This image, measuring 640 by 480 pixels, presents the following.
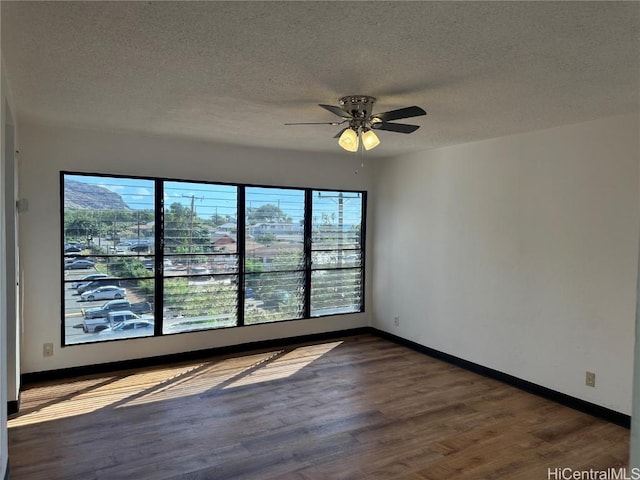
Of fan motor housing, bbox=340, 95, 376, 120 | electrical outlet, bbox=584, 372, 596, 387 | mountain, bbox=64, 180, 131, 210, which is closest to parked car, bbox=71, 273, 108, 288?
mountain, bbox=64, 180, 131, 210

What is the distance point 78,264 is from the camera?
4.48 meters

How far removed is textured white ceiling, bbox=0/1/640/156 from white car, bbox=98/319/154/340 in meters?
2.12

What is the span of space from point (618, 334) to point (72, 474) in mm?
3980

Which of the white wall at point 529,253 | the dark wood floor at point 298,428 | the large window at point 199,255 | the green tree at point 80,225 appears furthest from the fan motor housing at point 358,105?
the green tree at point 80,225

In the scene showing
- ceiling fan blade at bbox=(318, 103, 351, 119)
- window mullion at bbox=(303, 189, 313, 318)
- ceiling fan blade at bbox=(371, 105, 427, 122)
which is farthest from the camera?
window mullion at bbox=(303, 189, 313, 318)

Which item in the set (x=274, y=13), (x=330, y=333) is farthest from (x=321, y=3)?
(x=330, y=333)

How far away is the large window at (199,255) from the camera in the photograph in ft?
14.9

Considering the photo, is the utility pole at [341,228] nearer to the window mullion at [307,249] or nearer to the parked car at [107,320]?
the window mullion at [307,249]

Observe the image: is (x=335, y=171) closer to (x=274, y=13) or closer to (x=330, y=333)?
(x=330, y=333)

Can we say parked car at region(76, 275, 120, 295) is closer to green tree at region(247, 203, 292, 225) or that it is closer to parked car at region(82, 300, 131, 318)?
parked car at region(82, 300, 131, 318)

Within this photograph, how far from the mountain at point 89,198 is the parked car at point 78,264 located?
0.53 m

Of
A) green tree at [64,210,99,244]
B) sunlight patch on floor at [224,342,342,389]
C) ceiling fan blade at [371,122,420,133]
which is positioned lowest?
sunlight patch on floor at [224,342,342,389]

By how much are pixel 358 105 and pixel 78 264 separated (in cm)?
323

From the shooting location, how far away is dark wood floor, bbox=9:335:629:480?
2.86 meters
